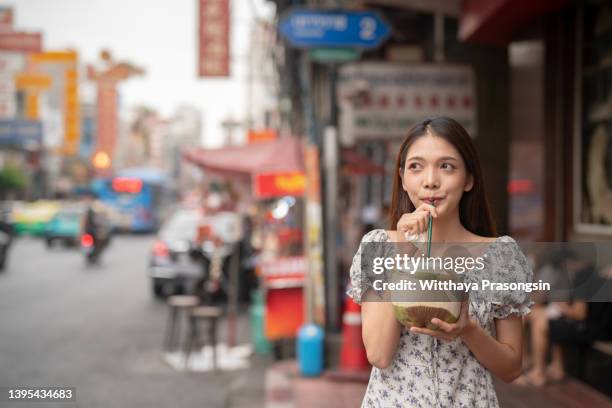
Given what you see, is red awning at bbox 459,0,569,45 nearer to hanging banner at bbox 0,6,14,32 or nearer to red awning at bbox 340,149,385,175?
red awning at bbox 340,149,385,175

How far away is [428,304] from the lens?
1.61 m

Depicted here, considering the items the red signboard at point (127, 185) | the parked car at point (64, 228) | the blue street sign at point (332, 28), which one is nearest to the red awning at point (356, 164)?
the blue street sign at point (332, 28)

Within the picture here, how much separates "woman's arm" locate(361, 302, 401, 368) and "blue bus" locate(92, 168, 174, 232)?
3082 cm

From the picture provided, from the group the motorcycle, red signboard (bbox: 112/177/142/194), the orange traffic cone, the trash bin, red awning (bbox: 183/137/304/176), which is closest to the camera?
the orange traffic cone

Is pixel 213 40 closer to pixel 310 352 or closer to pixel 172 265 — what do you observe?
pixel 172 265

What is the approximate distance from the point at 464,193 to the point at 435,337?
0.45 meters

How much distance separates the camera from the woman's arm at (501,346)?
173 cm

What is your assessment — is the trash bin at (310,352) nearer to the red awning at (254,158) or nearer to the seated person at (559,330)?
the red awning at (254,158)

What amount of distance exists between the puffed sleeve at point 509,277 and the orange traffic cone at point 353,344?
469 cm

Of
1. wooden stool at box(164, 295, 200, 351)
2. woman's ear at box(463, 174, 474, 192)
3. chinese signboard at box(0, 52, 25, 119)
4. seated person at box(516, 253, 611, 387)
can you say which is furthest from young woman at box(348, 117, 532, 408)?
chinese signboard at box(0, 52, 25, 119)

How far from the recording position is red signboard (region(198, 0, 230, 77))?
49.2 feet

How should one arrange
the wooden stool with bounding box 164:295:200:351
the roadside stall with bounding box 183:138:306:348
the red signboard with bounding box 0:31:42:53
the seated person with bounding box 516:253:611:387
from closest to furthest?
the seated person with bounding box 516:253:611:387 < the roadside stall with bounding box 183:138:306:348 < the wooden stool with bounding box 164:295:200:351 < the red signboard with bounding box 0:31:42:53

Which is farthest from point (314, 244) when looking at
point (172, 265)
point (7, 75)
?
point (7, 75)

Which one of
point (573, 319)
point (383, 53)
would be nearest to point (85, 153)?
point (383, 53)
